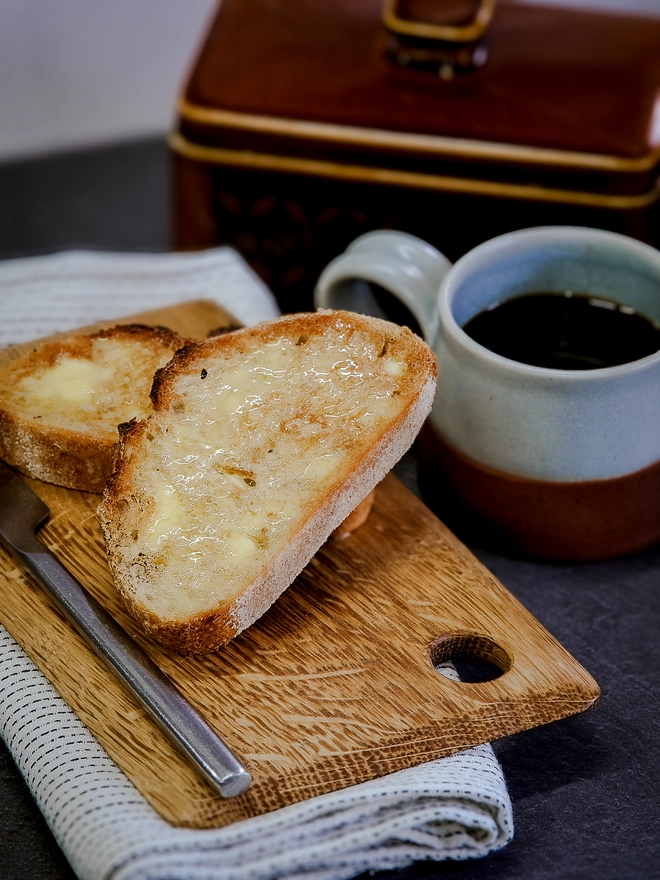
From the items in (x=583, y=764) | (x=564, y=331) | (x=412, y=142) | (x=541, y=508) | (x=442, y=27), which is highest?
(x=442, y=27)

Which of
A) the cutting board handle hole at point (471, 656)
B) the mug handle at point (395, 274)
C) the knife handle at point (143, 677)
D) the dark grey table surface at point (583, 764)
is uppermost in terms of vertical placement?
the mug handle at point (395, 274)

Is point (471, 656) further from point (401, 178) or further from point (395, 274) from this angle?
point (401, 178)

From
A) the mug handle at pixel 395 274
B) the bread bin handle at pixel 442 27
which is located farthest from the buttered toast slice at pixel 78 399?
the bread bin handle at pixel 442 27

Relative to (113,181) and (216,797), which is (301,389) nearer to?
(216,797)

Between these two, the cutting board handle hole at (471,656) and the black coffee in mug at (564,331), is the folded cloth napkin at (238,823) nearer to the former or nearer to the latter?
the cutting board handle hole at (471,656)

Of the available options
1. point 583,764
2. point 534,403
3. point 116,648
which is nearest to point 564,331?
point 534,403

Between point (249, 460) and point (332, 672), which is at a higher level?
point (249, 460)

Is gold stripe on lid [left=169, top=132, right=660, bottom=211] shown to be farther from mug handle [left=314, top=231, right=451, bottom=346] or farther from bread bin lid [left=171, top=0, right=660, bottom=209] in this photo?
mug handle [left=314, top=231, right=451, bottom=346]
